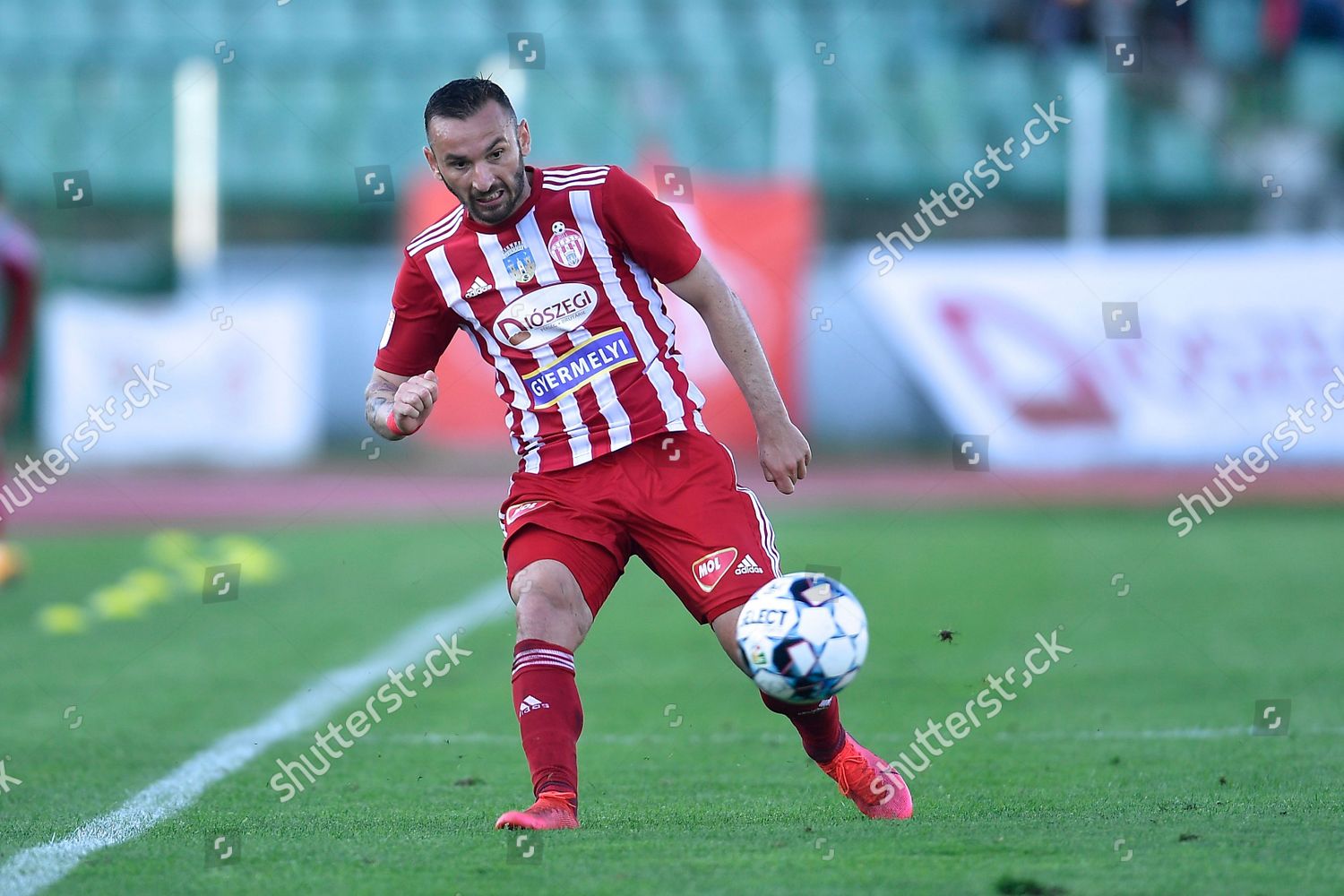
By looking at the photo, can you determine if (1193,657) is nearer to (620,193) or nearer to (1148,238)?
(620,193)

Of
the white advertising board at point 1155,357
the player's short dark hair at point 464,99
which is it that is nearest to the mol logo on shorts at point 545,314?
the player's short dark hair at point 464,99

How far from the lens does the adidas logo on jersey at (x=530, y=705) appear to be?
414cm

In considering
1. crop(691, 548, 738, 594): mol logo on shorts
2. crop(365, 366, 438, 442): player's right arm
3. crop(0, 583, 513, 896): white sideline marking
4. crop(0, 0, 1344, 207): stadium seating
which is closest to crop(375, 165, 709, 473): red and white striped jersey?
crop(365, 366, 438, 442): player's right arm

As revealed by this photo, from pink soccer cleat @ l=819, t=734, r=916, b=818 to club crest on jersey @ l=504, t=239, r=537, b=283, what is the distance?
1.45 m

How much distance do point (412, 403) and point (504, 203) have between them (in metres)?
0.59

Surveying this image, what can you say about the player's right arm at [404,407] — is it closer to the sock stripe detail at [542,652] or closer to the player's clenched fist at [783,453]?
the sock stripe detail at [542,652]

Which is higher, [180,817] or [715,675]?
[180,817]

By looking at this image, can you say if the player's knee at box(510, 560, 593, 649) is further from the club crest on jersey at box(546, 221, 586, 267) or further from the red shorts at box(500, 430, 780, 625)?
the club crest on jersey at box(546, 221, 586, 267)

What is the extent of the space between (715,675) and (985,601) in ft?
7.61

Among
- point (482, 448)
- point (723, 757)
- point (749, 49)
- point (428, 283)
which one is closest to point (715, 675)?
point (723, 757)

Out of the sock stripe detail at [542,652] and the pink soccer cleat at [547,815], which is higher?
the sock stripe detail at [542,652]

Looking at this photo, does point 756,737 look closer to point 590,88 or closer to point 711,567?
point 711,567

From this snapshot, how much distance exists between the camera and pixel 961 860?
11.9 feet

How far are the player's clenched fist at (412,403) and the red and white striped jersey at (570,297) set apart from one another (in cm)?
30
